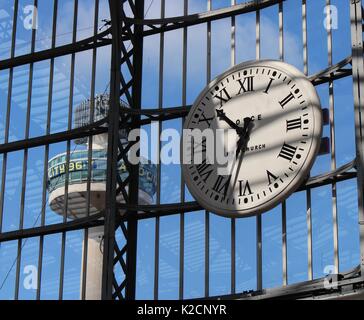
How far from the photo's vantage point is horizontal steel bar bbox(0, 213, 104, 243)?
2034 cm

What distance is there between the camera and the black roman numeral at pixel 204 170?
19.0 metres

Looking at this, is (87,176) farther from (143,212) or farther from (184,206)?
(184,206)

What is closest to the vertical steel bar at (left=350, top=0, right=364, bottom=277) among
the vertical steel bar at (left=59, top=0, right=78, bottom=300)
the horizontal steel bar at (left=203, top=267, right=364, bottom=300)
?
the horizontal steel bar at (left=203, top=267, right=364, bottom=300)

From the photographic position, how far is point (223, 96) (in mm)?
19094

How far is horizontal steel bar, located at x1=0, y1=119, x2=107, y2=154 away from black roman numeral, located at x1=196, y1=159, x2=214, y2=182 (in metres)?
2.50

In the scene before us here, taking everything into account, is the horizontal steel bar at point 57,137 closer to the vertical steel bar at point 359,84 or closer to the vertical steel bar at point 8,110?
the vertical steel bar at point 8,110

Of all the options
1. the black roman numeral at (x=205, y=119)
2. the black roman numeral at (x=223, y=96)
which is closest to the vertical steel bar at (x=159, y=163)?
the black roman numeral at (x=205, y=119)

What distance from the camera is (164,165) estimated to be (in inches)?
793

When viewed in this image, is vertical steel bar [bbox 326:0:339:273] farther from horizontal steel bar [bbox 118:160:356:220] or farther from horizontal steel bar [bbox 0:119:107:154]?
horizontal steel bar [bbox 0:119:107:154]

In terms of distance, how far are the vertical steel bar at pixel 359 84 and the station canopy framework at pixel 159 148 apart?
0.02 m

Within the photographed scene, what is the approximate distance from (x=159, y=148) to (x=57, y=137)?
2450mm

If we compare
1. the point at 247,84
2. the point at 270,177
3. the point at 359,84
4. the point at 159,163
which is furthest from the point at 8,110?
the point at 359,84
